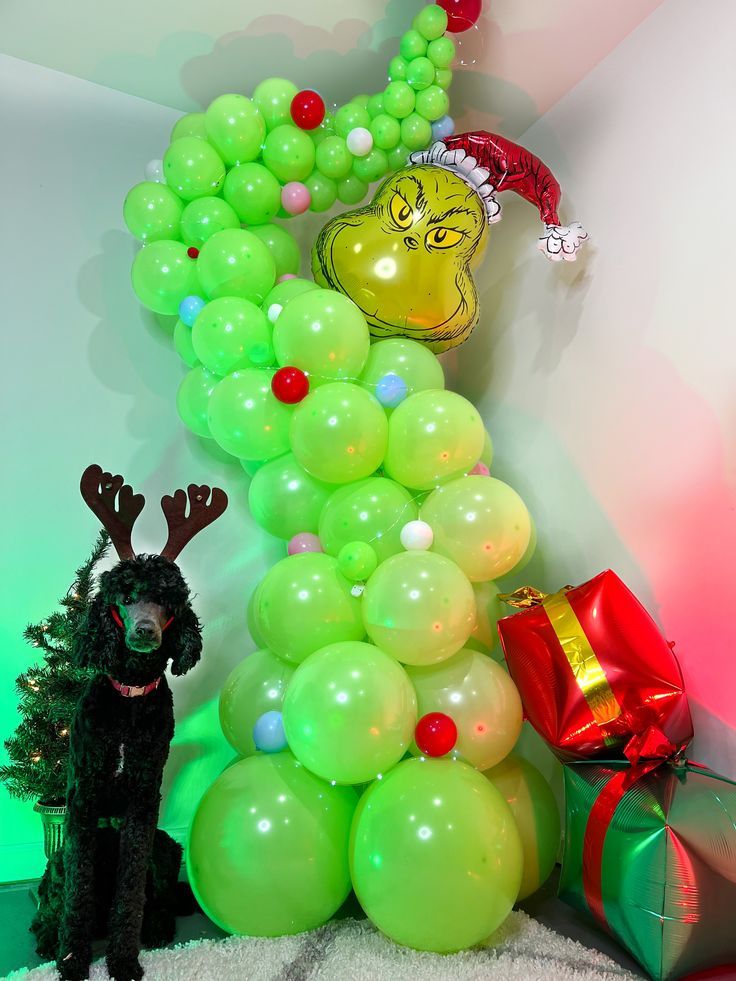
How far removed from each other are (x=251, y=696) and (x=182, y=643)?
32 centimetres

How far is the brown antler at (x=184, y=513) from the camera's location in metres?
1.71

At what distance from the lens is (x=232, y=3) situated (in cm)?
216

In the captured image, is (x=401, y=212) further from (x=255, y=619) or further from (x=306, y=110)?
(x=255, y=619)

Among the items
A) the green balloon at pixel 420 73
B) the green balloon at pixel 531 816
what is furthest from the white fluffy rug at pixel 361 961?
the green balloon at pixel 420 73

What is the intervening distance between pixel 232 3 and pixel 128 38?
35 centimetres

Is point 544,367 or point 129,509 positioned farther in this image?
point 544,367

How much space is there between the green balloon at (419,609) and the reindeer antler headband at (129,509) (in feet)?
1.38

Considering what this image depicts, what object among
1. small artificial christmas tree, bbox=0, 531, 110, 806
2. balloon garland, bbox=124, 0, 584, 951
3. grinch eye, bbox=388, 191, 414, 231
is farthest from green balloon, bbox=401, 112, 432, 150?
small artificial christmas tree, bbox=0, 531, 110, 806

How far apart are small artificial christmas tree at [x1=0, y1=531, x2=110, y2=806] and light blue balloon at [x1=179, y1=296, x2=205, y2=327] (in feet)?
2.07

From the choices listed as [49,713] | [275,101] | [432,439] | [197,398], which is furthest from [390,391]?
[49,713]

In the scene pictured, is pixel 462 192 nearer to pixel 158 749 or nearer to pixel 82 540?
pixel 82 540

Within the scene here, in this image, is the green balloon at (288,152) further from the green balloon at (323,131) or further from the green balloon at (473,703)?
the green balloon at (473,703)

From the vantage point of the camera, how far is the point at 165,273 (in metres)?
2.09

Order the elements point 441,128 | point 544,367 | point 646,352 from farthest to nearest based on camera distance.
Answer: point 544,367 → point 441,128 → point 646,352
